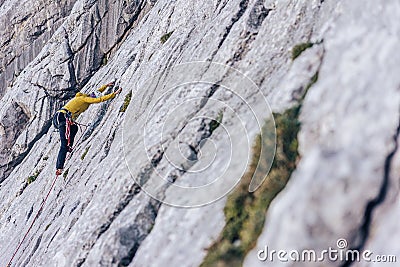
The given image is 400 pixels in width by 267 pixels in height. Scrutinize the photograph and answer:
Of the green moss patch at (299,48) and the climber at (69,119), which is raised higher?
the green moss patch at (299,48)

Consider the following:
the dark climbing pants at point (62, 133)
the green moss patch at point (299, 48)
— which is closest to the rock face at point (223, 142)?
the green moss patch at point (299, 48)

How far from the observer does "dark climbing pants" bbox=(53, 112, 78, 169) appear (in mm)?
23406

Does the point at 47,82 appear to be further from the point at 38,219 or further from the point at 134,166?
A: the point at 134,166

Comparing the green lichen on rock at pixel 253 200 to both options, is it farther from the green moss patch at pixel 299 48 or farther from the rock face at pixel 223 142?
the green moss patch at pixel 299 48

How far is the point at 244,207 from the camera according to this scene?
1080 cm

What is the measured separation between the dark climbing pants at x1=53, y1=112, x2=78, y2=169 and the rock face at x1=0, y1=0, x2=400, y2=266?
499 mm

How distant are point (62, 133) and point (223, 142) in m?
13.8

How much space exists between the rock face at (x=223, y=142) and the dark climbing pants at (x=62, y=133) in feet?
1.64

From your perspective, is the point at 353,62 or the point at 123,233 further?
the point at 123,233

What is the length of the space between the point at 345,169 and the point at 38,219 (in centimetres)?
1648

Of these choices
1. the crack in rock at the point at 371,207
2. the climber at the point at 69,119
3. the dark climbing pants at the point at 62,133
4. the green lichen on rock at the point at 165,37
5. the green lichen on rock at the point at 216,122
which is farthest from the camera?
the climber at the point at 69,119

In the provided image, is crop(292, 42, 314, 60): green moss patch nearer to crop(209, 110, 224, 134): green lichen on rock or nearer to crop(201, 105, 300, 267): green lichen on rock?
crop(201, 105, 300, 267): green lichen on rock

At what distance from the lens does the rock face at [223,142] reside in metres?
8.99

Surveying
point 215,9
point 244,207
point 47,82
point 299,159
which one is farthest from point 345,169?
point 47,82
